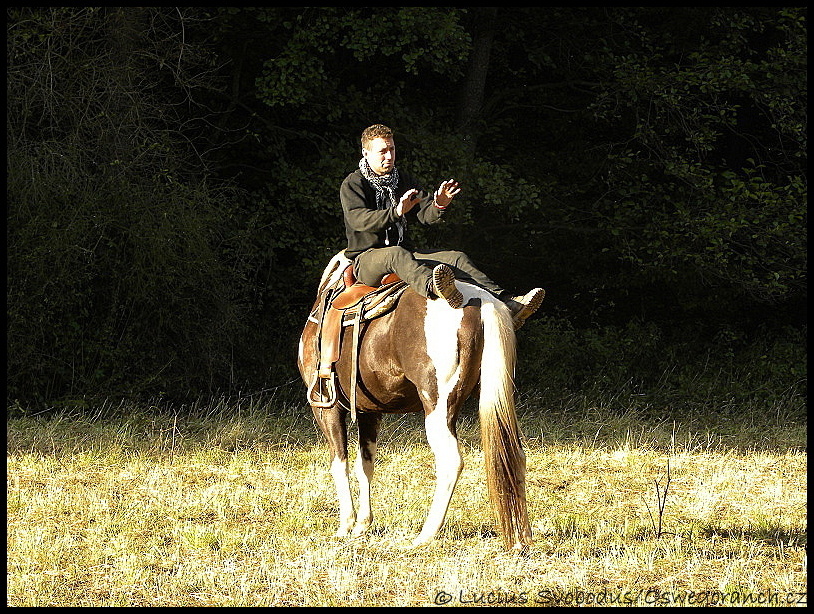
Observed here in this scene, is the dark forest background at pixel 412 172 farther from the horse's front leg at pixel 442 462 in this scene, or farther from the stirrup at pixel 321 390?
the horse's front leg at pixel 442 462

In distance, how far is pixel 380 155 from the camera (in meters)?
6.38

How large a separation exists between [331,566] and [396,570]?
1.19 feet

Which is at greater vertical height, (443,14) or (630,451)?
(443,14)

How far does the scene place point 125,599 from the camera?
5180mm

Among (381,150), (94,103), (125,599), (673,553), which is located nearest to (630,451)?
(673,553)

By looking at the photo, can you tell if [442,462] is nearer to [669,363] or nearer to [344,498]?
[344,498]

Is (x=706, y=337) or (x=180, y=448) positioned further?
(x=706, y=337)

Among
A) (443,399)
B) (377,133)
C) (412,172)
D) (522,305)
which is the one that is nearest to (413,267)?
(522,305)

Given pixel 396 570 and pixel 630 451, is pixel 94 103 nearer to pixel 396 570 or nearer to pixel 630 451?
pixel 630 451

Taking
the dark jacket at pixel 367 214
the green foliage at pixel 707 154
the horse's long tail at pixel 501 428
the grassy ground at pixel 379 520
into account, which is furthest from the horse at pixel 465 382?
the green foliage at pixel 707 154

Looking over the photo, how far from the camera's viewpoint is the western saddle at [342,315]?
20.5 ft

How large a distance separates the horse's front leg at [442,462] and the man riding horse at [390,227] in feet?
2.23

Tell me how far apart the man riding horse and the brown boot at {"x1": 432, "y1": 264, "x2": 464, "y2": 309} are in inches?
5.3

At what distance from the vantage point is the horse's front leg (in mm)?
5707
